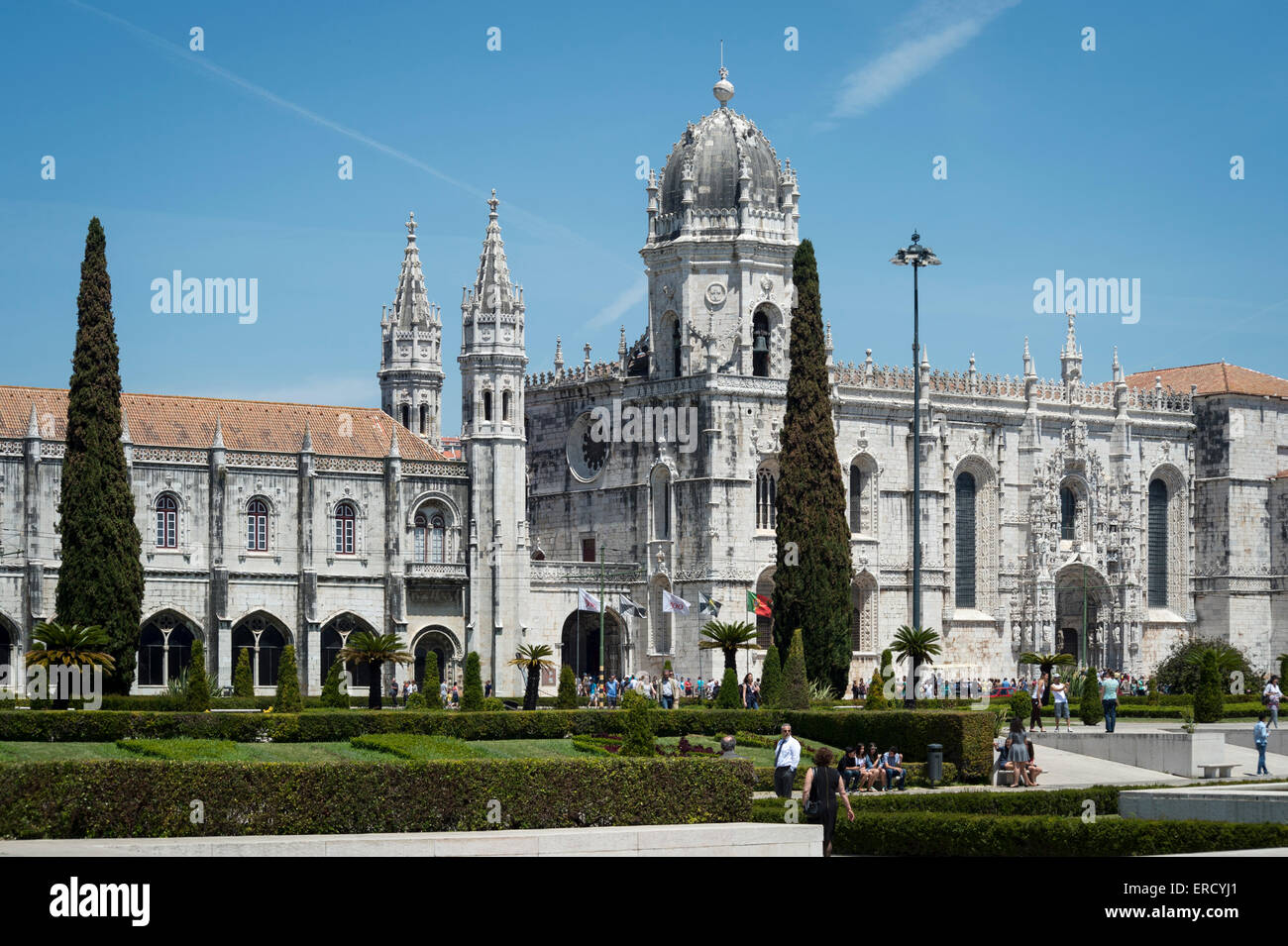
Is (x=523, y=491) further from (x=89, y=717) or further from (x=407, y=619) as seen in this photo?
(x=89, y=717)

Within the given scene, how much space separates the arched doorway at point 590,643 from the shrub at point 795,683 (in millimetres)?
20213

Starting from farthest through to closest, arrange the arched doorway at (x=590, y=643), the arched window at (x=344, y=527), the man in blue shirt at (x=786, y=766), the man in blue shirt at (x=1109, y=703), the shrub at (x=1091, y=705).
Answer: the arched doorway at (x=590, y=643), the arched window at (x=344, y=527), the shrub at (x=1091, y=705), the man in blue shirt at (x=1109, y=703), the man in blue shirt at (x=786, y=766)

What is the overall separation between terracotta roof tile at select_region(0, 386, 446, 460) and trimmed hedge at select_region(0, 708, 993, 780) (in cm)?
2563

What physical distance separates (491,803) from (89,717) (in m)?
15.0

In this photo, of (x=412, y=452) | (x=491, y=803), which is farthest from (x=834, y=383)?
(x=491, y=803)

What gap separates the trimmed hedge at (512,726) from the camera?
37.6 meters

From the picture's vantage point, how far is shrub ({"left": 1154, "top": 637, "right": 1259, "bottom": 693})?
6725 cm

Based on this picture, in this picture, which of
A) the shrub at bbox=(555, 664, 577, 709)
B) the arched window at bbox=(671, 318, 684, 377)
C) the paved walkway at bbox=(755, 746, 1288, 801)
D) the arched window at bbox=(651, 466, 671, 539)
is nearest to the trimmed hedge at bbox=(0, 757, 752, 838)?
the paved walkway at bbox=(755, 746, 1288, 801)

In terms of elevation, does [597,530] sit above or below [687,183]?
below

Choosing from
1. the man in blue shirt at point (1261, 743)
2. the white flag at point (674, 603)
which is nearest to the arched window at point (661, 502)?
the white flag at point (674, 603)

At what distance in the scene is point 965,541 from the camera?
256ft

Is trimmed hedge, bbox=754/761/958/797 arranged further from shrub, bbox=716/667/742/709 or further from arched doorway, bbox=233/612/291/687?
arched doorway, bbox=233/612/291/687

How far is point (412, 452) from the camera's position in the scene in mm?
69875

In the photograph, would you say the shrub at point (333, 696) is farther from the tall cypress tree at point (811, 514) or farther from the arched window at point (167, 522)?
the tall cypress tree at point (811, 514)
